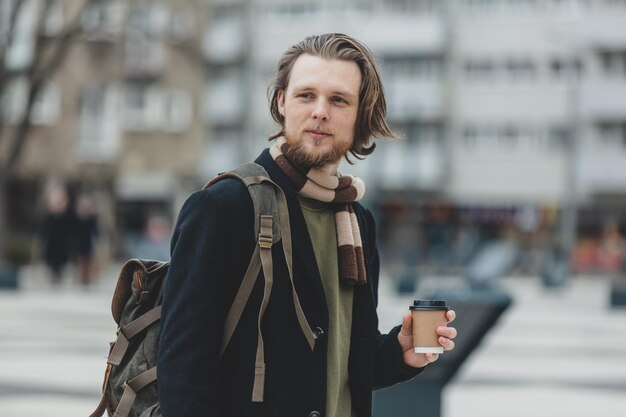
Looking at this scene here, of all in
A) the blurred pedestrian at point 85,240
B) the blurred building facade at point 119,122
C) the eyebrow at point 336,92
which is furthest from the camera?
the blurred building facade at point 119,122

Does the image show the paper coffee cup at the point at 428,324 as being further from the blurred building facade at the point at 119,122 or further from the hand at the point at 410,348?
the blurred building facade at the point at 119,122

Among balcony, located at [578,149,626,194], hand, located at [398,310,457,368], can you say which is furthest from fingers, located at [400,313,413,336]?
balcony, located at [578,149,626,194]

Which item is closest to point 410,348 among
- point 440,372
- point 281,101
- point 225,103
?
point 281,101

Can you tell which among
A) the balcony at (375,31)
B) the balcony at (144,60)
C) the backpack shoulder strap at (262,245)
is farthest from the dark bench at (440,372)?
the balcony at (375,31)

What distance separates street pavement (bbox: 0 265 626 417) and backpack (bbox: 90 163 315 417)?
437cm

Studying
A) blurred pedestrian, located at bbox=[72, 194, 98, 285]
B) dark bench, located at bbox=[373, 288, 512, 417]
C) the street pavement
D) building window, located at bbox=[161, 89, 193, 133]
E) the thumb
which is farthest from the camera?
building window, located at bbox=[161, 89, 193, 133]

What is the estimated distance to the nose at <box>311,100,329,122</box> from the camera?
3.26 metres

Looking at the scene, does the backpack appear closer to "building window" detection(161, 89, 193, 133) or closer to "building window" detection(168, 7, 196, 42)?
"building window" detection(168, 7, 196, 42)

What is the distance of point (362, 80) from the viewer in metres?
3.38

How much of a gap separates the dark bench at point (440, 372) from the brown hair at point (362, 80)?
3964 millimetres

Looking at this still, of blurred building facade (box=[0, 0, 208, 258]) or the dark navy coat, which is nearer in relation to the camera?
the dark navy coat

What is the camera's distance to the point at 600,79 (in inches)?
2136

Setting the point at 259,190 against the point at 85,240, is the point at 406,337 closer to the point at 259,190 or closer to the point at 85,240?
the point at 259,190

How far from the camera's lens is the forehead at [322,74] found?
10.8 feet
